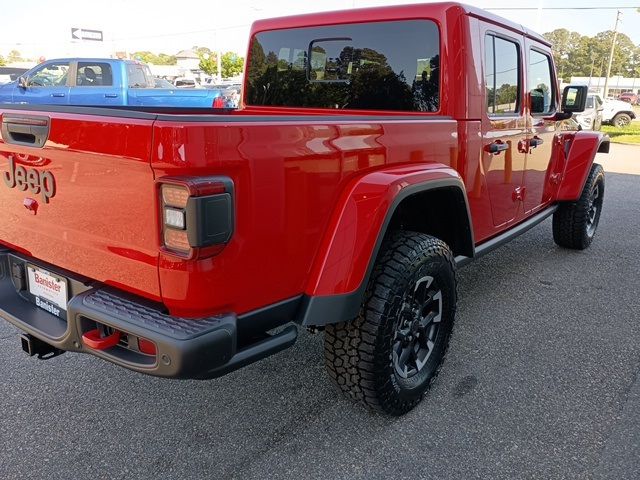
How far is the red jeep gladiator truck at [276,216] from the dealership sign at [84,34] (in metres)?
42.1

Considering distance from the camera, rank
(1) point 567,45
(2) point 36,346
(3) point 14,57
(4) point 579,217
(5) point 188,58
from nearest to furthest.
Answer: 1. (2) point 36,346
2. (4) point 579,217
3. (3) point 14,57
4. (1) point 567,45
5. (5) point 188,58

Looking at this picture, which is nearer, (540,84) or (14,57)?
(540,84)

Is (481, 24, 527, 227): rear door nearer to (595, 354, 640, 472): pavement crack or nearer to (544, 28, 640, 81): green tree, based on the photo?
(595, 354, 640, 472): pavement crack

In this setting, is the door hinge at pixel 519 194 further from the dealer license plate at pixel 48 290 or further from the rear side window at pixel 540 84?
the dealer license plate at pixel 48 290

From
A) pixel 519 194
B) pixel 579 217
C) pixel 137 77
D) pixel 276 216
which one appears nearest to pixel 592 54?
pixel 137 77

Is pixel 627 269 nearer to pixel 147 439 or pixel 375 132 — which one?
pixel 375 132

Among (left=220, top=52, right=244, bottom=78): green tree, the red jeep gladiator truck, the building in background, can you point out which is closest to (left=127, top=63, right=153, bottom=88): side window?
the red jeep gladiator truck

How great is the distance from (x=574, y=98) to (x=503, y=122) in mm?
1447

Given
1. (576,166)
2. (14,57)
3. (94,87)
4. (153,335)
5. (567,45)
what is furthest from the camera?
(567,45)

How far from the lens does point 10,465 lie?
83.4 inches

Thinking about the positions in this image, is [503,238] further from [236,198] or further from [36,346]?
[36,346]

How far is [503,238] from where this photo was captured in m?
3.46

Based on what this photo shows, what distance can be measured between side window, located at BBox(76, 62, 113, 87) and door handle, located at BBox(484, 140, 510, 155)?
10.1 metres

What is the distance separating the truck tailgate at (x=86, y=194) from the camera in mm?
1664
